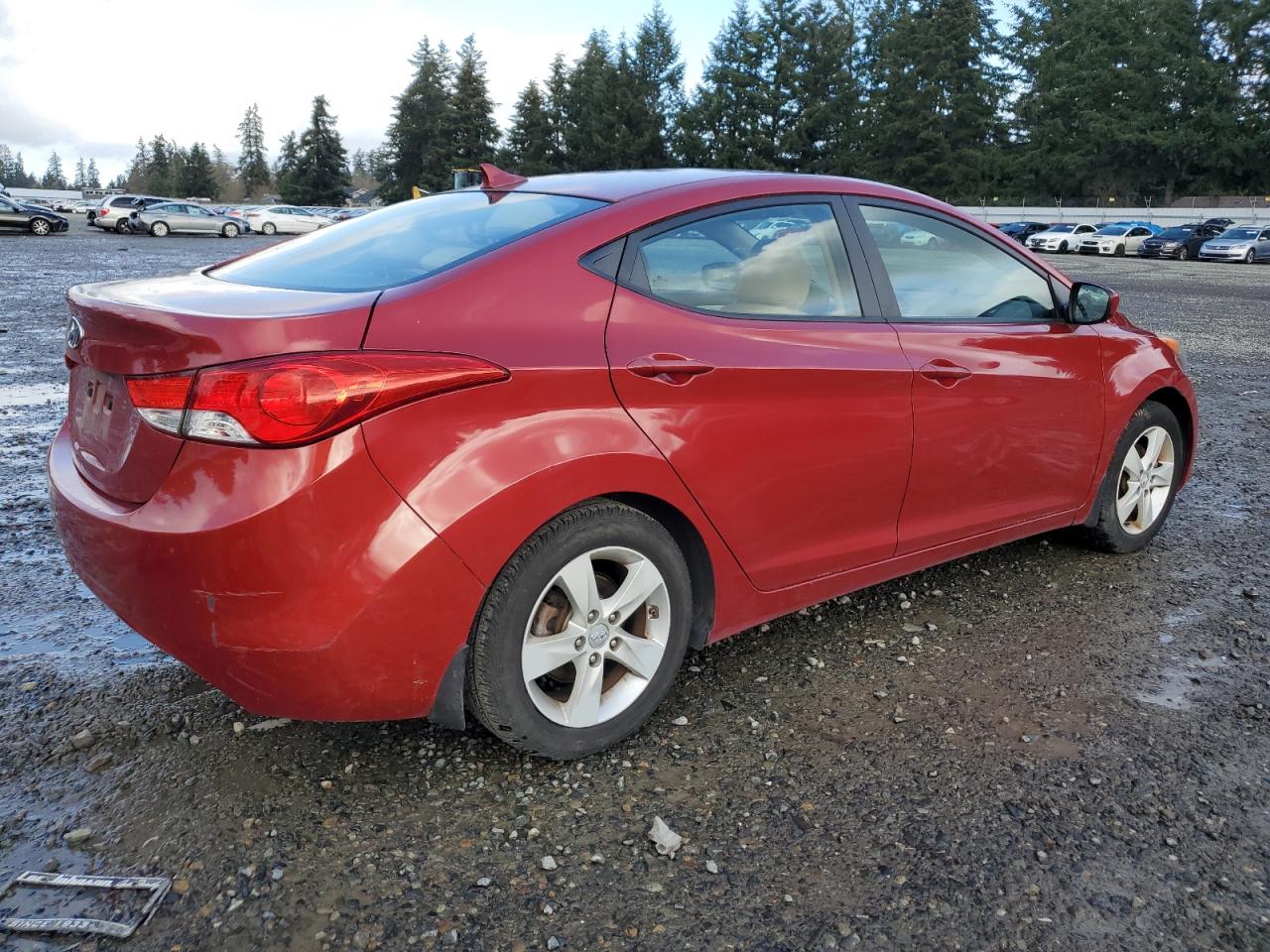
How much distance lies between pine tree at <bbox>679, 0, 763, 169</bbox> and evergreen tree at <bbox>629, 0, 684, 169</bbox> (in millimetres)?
3356

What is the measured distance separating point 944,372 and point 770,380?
32.3 inches

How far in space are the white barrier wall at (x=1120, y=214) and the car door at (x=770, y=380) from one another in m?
52.8

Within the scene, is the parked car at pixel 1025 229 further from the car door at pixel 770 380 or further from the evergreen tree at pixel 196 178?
the evergreen tree at pixel 196 178

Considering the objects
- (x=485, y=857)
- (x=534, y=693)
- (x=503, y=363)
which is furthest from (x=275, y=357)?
(x=485, y=857)

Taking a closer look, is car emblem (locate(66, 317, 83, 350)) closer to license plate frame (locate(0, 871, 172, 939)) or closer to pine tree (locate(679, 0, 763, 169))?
license plate frame (locate(0, 871, 172, 939))

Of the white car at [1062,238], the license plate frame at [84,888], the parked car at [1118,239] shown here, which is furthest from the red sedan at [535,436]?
the white car at [1062,238]

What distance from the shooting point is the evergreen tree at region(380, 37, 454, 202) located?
8994 cm

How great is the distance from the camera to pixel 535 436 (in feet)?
8.31

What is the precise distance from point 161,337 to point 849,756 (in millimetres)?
2099

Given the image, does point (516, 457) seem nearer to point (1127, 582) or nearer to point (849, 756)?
point (849, 756)

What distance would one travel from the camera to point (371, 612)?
2381 millimetres

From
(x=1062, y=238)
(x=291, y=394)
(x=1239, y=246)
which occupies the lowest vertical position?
(x=1062, y=238)

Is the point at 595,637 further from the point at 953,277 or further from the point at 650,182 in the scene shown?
the point at 953,277

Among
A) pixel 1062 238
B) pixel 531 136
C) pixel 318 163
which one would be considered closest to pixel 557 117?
pixel 531 136
